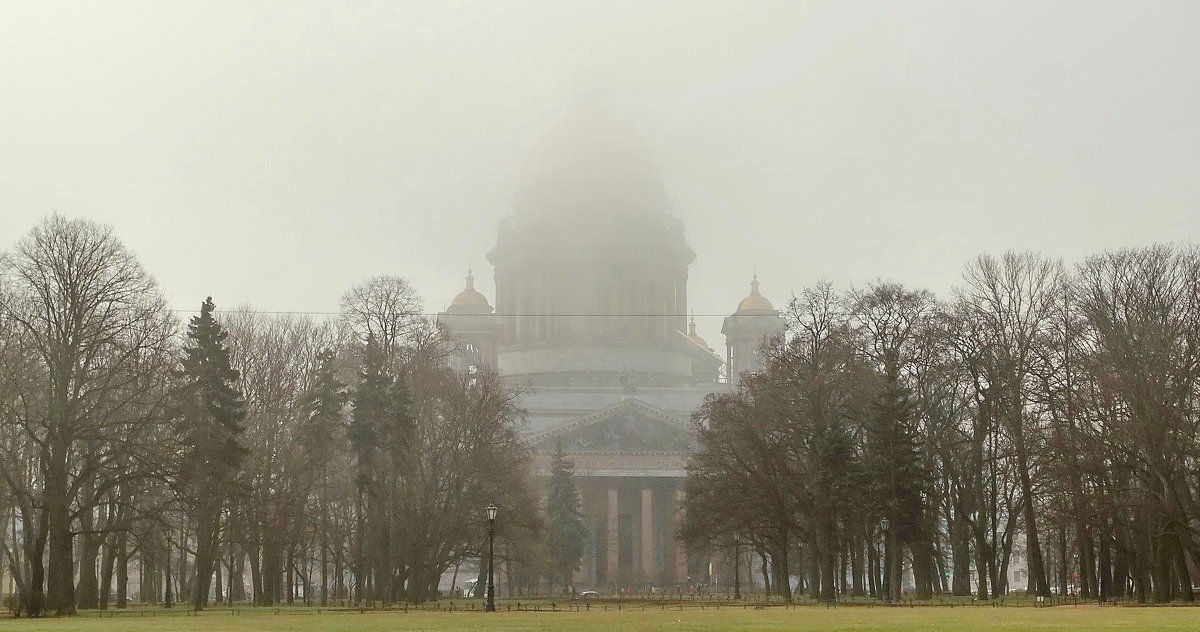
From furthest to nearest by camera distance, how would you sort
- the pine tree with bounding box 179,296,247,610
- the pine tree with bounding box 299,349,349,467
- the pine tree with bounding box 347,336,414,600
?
the pine tree with bounding box 299,349,349,467 → the pine tree with bounding box 347,336,414,600 → the pine tree with bounding box 179,296,247,610

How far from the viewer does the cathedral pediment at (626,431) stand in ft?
368

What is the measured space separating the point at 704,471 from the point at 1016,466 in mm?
18710

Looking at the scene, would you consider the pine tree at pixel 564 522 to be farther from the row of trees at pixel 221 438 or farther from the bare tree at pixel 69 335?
the bare tree at pixel 69 335

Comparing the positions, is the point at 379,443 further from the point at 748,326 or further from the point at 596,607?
the point at 748,326

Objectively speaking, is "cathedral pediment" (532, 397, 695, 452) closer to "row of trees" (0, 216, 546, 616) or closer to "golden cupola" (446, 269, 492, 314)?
"golden cupola" (446, 269, 492, 314)

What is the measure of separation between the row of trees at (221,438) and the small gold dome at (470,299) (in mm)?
55053

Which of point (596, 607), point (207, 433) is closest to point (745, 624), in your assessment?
point (596, 607)

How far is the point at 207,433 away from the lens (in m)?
47.1

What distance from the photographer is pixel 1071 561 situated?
78.0 metres

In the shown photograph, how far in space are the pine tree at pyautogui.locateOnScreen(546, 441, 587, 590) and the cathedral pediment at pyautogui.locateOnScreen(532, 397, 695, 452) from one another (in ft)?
58.2

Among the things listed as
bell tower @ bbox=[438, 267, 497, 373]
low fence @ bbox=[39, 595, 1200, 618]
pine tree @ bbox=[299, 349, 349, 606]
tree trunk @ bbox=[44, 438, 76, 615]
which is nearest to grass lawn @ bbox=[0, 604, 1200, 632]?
tree trunk @ bbox=[44, 438, 76, 615]

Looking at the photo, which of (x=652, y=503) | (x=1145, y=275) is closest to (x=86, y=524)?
(x=1145, y=275)

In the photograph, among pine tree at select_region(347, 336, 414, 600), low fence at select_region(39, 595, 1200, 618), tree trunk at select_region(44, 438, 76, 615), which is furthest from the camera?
pine tree at select_region(347, 336, 414, 600)

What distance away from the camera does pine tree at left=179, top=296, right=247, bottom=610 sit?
45.8 metres
